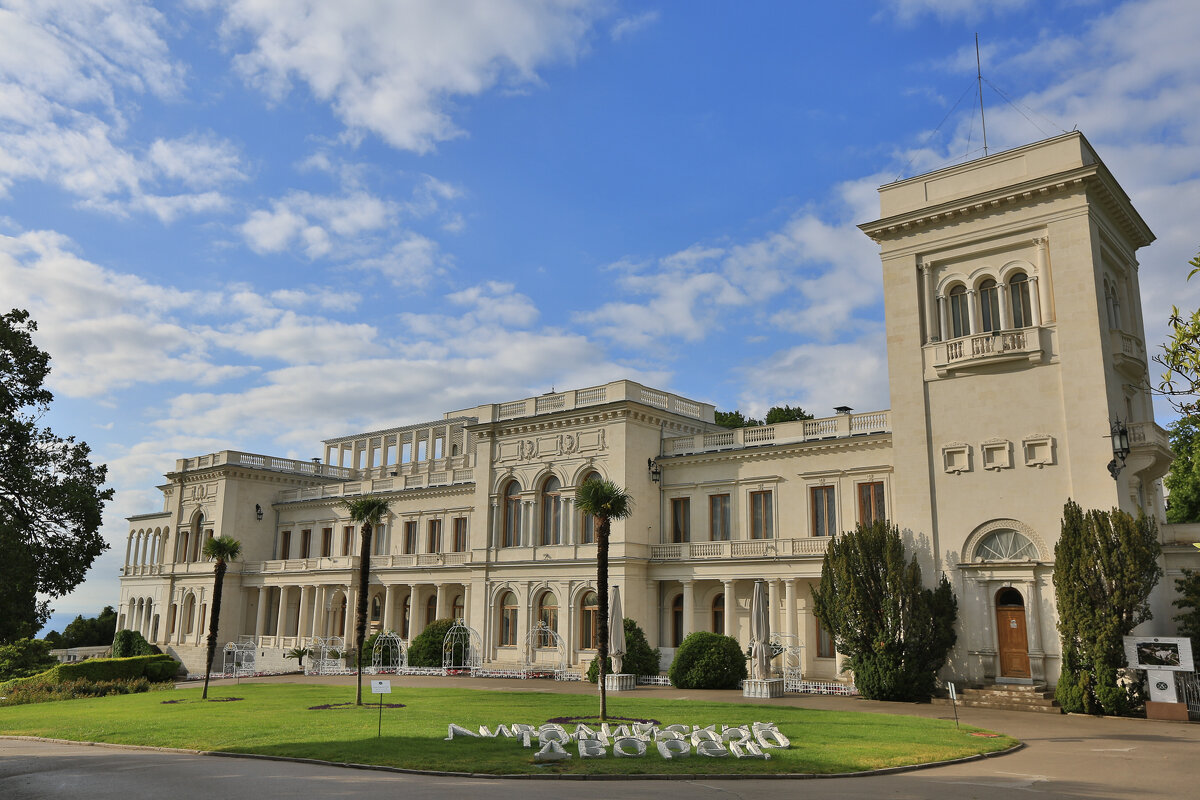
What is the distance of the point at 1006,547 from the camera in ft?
92.0

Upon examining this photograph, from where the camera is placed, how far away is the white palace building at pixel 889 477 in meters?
27.6

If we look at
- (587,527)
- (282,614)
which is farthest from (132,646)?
(587,527)

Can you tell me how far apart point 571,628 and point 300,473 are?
3030 cm

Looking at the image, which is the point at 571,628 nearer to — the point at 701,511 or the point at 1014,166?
the point at 701,511

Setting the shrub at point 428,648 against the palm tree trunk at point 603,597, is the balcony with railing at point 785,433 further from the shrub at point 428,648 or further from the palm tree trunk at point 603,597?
the palm tree trunk at point 603,597

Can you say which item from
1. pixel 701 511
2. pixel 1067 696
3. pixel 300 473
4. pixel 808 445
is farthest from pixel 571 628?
pixel 300 473

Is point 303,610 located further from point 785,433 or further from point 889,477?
point 889,477

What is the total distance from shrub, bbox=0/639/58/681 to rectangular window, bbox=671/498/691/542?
3586cm

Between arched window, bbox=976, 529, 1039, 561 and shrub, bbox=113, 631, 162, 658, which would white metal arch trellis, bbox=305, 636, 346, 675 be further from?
arched window, bbox=976, 529, 1039, 561

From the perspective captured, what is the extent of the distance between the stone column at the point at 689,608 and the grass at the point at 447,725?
1012 centimetres

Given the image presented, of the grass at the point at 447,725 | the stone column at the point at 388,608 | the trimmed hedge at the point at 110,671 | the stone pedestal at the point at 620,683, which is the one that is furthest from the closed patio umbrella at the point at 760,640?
the trimmed hedge at the point at 110,671

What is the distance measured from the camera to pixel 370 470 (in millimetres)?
66438

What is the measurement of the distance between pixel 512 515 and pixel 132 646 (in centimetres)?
3175

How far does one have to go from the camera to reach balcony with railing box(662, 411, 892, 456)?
116ft
